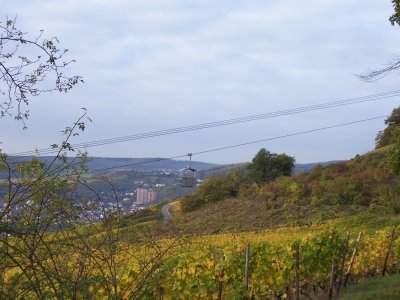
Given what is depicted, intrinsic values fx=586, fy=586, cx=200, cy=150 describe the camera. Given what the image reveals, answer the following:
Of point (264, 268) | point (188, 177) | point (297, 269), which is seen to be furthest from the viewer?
point (188, 177)

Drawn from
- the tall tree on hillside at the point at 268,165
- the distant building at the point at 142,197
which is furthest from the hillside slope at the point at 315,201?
the distant building at the point at 142,197

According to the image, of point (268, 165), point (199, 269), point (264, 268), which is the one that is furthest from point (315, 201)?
point (199, 269)

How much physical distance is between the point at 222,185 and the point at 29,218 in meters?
49.4

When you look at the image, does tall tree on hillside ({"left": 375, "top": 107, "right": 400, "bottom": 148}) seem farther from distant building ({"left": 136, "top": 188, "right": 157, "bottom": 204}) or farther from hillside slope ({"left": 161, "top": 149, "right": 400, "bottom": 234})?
distant building ({"left": 136, "top": 188, "right": 157, "bottom": 204})

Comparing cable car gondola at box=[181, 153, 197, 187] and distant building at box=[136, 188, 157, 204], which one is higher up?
distant building at box=[136, 188, 157, 204]

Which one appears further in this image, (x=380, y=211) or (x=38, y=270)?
(x=380, y=211)

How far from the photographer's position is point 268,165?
57844 millimetres

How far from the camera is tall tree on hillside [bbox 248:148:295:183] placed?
57.2 m

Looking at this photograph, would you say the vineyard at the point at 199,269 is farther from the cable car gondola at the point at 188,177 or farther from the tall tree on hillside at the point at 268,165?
the tall tree on hillside at the point at 268,165

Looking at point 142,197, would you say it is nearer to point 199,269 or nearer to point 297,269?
point 199,269

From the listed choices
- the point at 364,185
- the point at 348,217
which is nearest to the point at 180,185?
the point at 348,217

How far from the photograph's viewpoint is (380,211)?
32312 millimetres

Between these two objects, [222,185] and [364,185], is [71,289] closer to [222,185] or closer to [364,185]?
[364,185]

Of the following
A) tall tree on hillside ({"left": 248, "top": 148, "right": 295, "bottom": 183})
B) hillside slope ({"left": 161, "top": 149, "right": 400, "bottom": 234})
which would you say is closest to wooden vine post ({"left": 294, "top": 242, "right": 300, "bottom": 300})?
hillside slope ({"left": 161, "top": 149, "right": 400, "bottom": 234})
